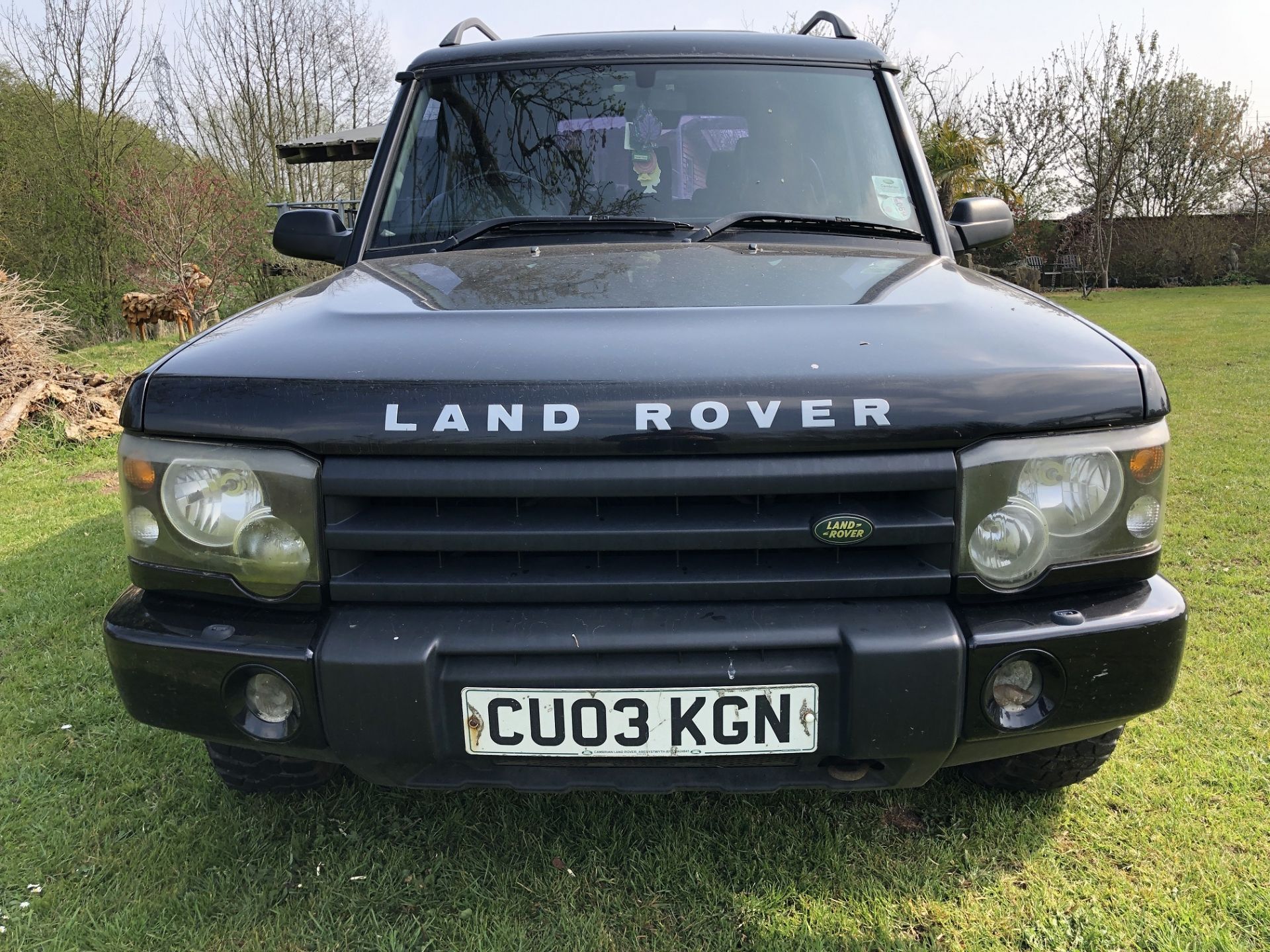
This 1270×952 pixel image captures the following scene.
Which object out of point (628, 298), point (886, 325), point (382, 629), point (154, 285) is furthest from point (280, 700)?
point (154, 285)

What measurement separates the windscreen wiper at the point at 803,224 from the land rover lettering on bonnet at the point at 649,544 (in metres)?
0.72

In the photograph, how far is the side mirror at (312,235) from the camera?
9.41 feet

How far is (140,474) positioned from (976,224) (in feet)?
8.35

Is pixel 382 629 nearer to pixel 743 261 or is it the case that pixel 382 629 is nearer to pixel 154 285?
pixel 743 261

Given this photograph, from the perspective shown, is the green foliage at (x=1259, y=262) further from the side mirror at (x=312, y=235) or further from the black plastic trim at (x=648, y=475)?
the black plastic trim at (x=648, y=475)

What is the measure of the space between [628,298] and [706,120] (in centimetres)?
109

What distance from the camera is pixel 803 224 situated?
2492 millimetres

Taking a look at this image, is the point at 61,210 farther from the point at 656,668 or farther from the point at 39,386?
the point at 656,668

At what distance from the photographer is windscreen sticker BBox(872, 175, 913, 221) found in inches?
102

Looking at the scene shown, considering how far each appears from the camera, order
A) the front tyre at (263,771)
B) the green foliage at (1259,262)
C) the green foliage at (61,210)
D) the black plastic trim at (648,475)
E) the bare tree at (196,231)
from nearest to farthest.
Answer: the black plastic trim at (648,475) < the front tyre at (263,771) < the bare tree at (196,231) < the green foliage at (61,210) < the green foliage at (1259,262)

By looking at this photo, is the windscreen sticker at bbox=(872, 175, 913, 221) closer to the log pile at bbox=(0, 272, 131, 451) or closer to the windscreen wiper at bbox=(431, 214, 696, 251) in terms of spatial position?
the windscreen wiper at bbox=(431, 214, 696, 251)

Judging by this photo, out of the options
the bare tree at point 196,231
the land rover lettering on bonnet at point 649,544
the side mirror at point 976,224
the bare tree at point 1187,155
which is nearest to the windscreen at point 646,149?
the side mirror at point 976,224

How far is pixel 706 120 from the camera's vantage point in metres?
2.68

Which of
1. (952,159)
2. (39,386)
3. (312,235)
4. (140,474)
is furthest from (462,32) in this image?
(952,159)
